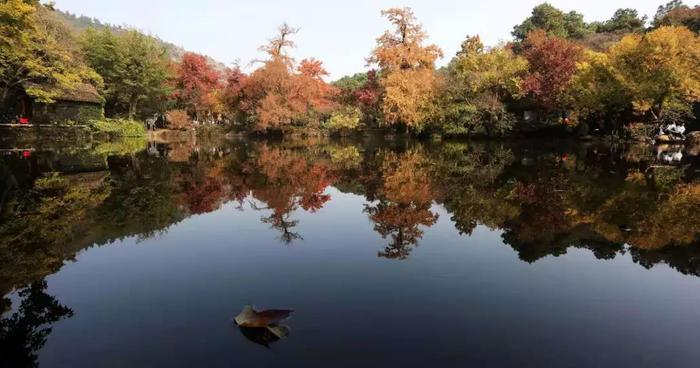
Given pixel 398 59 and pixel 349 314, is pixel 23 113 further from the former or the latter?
pixel 349 314

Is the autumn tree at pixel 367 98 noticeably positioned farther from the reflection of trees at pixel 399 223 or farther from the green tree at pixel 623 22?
the green tree at pixel 623 22

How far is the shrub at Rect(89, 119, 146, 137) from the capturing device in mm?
35625

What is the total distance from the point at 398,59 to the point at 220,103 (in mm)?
22190

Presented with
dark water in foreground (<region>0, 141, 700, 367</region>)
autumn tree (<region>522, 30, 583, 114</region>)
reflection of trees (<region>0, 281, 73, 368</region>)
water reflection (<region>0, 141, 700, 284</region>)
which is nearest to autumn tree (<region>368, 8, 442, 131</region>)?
autumn tree (<region>522, 30, 583, 114</region>)

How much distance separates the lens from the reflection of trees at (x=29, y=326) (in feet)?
12.4

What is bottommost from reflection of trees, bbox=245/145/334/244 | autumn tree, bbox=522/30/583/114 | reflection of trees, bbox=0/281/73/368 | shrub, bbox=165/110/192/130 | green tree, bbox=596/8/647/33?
reflection of trees, bbox=0/281/73/368

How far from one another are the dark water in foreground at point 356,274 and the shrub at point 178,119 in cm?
3439

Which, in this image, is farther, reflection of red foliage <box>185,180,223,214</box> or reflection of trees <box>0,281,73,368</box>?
reflection of red foliage <box>185,180,223,214</box>

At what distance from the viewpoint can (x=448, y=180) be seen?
1408 cm

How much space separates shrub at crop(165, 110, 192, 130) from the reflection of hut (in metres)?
9.30

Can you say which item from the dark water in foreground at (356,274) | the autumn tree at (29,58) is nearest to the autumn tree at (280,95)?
the autumn tree at (29,58)

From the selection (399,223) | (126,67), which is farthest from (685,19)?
(126,67)

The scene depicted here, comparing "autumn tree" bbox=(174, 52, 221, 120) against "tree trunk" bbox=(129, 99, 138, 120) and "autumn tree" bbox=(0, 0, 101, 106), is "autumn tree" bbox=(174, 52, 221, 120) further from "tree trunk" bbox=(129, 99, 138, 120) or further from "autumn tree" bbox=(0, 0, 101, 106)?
"autumn tree" bbox=(0, 0, 101, 106)

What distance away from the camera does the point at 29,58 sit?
84.7 ft
